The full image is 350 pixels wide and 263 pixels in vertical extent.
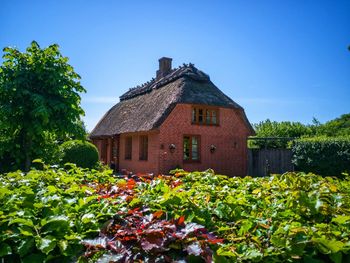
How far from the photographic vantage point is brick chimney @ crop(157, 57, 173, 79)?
22.9 metres

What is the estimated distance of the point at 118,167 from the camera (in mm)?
21578

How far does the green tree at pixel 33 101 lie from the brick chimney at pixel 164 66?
43.5ft

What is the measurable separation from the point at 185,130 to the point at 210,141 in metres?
1.68

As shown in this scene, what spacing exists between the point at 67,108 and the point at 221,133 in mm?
10899

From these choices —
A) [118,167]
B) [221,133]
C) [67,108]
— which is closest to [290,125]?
[221,133]

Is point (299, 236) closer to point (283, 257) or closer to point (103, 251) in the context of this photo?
point (283, 257)

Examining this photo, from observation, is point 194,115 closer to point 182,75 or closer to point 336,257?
point 182,75

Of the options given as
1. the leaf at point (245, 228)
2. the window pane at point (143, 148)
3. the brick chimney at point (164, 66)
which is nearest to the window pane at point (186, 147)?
the window pane at point (143, 148)

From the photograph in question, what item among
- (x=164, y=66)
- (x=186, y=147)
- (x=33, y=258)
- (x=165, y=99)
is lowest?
(x=33, y=258)

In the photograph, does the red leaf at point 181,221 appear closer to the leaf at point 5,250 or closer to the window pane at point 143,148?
the leaf at point 5,250

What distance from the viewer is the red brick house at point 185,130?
17.1m

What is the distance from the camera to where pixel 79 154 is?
14375mm

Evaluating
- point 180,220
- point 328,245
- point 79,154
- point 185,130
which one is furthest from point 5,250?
point 185,130

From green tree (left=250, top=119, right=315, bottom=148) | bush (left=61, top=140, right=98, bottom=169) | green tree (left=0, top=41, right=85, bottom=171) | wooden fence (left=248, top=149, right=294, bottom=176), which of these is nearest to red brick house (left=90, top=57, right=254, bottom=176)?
wooden fence (left=248, top=149, right=294, bottom=176)
